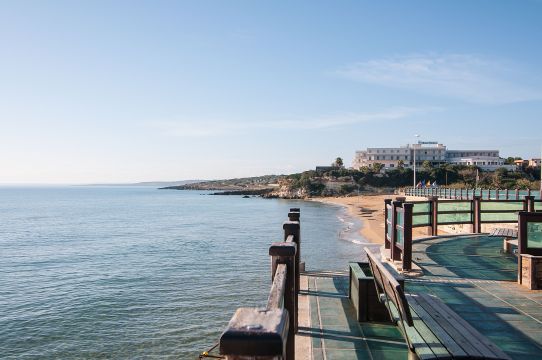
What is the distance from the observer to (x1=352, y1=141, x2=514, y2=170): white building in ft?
442

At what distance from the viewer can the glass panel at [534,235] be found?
8.48 metres

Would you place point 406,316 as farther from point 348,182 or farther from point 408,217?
point 348,182

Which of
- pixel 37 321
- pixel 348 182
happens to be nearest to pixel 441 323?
pixel 37 321

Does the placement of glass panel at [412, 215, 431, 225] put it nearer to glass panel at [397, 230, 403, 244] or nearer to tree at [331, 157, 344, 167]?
glass panel at [397, 230, 403, 244]

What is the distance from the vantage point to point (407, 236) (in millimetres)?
9727

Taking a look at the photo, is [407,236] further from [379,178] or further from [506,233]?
[379,178]

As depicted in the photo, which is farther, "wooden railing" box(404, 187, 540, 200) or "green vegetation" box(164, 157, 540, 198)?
"green vegetation" box(164, 157, 540, 198)

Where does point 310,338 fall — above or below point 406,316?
below

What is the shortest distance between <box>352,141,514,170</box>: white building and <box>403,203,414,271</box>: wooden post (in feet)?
427

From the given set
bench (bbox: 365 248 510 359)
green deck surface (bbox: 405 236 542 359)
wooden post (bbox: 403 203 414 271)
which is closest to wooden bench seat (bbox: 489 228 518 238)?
green deck surface (bbox: 405 236 542 359)

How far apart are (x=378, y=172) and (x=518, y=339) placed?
12454 centimetres

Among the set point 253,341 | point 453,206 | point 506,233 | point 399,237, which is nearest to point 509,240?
point 506,233

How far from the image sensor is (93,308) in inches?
631

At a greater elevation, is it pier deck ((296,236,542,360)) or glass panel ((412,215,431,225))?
glass panel ((412,215,431,225))
